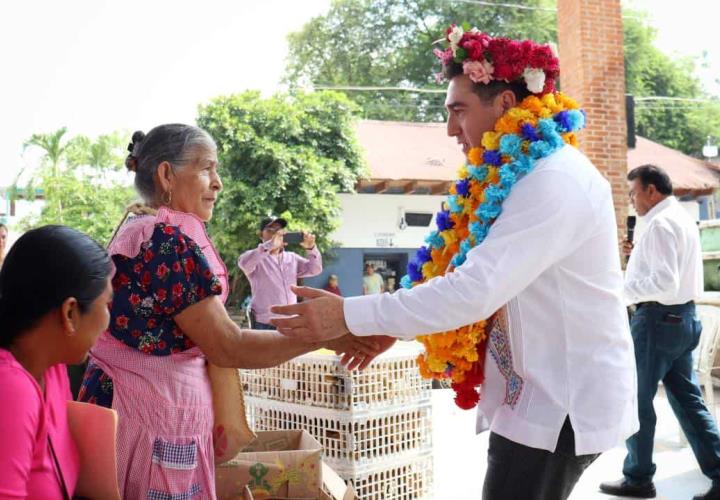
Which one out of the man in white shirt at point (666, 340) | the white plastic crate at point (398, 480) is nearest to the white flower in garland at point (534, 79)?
the white plastic crate at point (398, 480)

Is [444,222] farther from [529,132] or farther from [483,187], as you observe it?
[529,132]

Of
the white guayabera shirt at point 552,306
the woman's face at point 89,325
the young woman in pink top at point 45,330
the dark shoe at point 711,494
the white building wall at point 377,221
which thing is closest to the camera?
the young woman in pink top at point 45,330

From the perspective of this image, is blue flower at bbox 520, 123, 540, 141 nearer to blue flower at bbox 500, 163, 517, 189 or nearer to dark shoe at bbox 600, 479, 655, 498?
blue flower at bbox 500, 163, 517, 189

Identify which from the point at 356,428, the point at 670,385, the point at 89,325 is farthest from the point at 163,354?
the point at 670,385

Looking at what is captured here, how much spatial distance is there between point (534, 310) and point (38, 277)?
119 cm

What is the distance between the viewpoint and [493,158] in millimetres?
2184

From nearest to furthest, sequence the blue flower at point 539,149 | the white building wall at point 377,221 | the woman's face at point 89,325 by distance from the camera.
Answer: the woman's face at point 89,325 → the blue flower at point 539,149 → the white building wall at point 377,221

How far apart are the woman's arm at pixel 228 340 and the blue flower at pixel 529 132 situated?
2.88ft

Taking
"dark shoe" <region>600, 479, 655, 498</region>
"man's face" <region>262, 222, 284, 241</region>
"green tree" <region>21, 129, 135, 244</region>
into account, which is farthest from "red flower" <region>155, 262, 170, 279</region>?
"green tree" <region>21, 129, 135, 244</region>

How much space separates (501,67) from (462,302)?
735 millimetres

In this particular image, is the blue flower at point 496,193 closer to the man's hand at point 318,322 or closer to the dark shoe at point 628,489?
the man's hand at point 318,322

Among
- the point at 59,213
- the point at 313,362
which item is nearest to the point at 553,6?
the point at 59,213

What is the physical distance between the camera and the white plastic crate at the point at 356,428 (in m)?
3.28

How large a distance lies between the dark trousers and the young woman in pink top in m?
1.07
